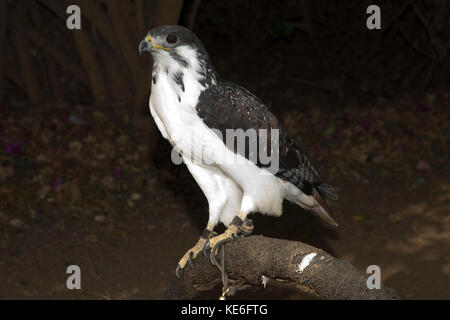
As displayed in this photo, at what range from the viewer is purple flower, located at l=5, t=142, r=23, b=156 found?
6.46 m

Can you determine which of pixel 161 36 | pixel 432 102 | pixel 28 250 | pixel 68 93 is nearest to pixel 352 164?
pixel 432 102

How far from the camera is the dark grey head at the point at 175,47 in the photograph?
8.42 ft

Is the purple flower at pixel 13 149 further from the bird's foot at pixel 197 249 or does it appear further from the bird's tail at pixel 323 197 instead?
the bird's tail at pixel 323 197

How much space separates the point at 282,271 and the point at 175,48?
996 millimetres

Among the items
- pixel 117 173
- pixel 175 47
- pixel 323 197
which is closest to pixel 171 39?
pixel 175 47

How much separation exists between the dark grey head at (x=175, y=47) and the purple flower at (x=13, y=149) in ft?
14.0

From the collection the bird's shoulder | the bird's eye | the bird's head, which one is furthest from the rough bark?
the bird's eye

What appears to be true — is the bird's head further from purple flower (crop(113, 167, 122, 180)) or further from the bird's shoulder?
purple flower (crop(113, 167, 122, 180))

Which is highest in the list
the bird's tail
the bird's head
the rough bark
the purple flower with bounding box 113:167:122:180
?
the bird's head

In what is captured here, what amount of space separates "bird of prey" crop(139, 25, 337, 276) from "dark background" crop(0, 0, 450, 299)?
2.09 meters

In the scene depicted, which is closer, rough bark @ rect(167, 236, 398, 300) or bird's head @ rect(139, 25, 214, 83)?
rough bark @ rect(167, 236, 398, 300)

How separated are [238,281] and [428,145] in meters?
4.74

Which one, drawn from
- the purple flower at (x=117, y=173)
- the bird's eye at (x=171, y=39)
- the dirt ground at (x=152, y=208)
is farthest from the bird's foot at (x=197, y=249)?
the purple flower at (x=117, y=173)

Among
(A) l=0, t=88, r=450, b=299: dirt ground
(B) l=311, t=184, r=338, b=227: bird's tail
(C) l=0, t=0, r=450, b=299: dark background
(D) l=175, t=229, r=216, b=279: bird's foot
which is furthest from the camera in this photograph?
(C) l=0, t=0, r=450, b=299: dark background
